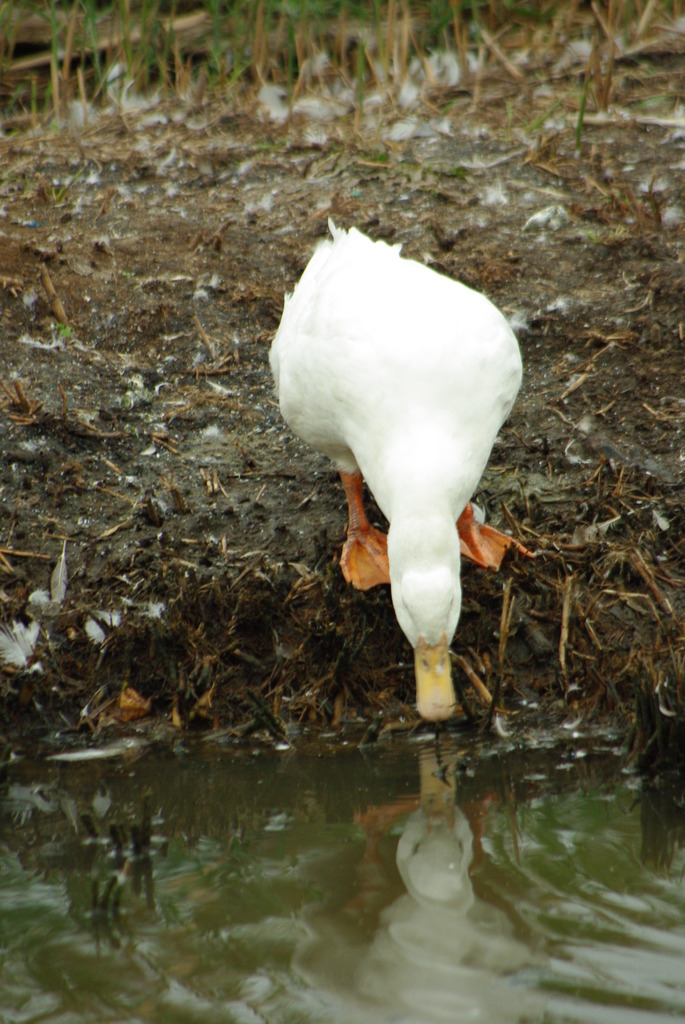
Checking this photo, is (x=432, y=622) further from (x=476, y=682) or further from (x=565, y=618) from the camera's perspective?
(x=565, y=618)

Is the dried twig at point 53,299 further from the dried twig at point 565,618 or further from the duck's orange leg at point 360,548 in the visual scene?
the dried twig at point 565,618

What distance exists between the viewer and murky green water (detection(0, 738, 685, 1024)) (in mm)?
2273

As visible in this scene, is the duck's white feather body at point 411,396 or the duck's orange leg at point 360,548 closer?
the duck's white feather body at point 411,396

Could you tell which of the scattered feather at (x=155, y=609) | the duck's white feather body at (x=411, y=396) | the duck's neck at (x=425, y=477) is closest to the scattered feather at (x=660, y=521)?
the duck's white feather body at (x=411, y=396)

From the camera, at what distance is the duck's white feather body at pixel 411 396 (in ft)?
10.3

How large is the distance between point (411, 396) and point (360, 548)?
2.64ft

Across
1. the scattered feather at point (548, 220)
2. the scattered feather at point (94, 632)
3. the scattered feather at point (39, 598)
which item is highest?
the scattered feather at point (548, 220)

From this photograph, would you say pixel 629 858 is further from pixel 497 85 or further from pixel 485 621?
pixel 497 85

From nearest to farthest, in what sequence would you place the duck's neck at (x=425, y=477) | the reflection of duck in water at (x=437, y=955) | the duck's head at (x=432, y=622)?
the reflection of duck in water at (x=437, y=955) < the duck's head at (x=432, y=622) < the duck's neck at (x=425, y=477)

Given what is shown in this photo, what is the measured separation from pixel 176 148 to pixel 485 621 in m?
4.45

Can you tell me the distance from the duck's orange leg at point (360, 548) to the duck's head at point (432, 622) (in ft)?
1.81

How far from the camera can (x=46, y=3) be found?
7.54 metres

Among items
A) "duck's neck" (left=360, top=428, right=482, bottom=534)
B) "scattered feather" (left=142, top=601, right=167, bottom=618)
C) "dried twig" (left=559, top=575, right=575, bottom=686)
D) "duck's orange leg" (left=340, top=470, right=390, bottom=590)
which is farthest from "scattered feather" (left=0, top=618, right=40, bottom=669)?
"dried twig" (left=559, top=575, right=575, bottom=686)

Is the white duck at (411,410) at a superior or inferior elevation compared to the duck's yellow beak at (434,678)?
superior
